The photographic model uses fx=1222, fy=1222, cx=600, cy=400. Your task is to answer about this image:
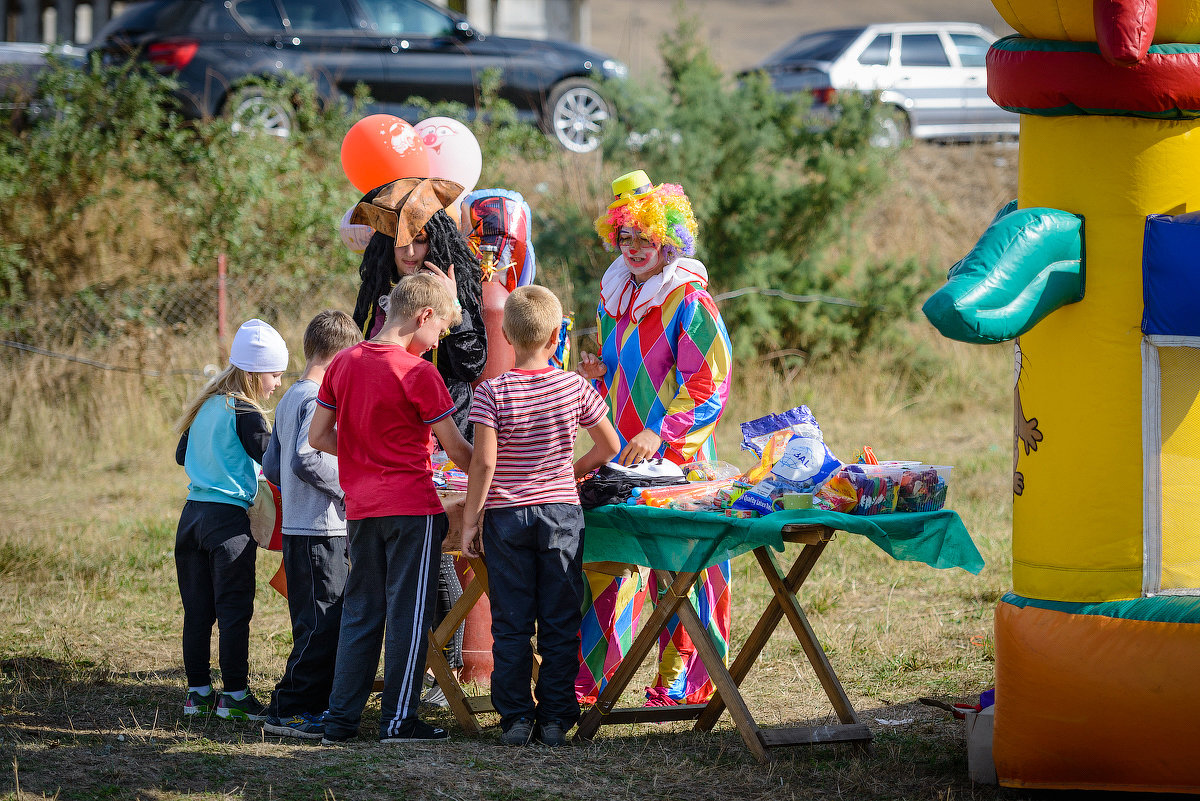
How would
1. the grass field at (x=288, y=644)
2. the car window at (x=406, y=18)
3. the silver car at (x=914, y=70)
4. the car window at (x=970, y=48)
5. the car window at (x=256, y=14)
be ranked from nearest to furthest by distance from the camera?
the grass field at (x=288, y=644) < the car window at (x=256, y=14) < the car window at (x=406, y=18) < the silver car at (x=914, y=70) < the car window at (x=970, y=48)

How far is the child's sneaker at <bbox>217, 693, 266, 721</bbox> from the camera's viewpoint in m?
4.50

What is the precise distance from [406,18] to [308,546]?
919 cm

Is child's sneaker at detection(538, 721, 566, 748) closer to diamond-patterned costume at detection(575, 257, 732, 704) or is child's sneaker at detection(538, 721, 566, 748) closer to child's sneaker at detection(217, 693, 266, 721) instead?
diamond-patterned costume at detection(575, 257, 732, 704)

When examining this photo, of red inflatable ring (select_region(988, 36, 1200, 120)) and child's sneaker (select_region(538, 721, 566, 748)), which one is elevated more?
red inflatable ring (select_region(988, 36, 1200, 120))

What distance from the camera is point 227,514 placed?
4512mm

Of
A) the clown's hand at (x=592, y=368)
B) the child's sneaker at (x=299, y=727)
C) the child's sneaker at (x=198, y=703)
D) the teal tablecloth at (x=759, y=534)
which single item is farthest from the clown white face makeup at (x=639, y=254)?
the child's sneaker at (x=198, y=703)

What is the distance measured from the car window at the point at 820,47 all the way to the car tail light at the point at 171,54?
7.40 meters

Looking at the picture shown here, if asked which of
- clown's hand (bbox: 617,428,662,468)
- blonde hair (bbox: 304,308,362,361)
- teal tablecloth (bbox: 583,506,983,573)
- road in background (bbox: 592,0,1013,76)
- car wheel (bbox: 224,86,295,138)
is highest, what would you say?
road in background (bbox: 592,0,1013,76)

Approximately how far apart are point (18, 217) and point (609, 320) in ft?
26.2

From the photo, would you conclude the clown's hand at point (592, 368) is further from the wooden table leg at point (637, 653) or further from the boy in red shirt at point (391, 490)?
the wooden table leg at point (637, 653)

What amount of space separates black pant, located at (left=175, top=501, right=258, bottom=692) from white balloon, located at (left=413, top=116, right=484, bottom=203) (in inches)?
66.0

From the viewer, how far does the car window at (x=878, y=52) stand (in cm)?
1502

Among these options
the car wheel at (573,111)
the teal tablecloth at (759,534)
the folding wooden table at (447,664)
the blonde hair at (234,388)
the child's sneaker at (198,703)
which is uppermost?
the car wheel at (573,111)

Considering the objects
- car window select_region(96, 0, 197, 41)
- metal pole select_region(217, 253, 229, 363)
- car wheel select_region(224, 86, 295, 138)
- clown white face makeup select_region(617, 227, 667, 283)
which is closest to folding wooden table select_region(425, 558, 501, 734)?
clown white face makeup select_region(617, 227, 667, 283)
